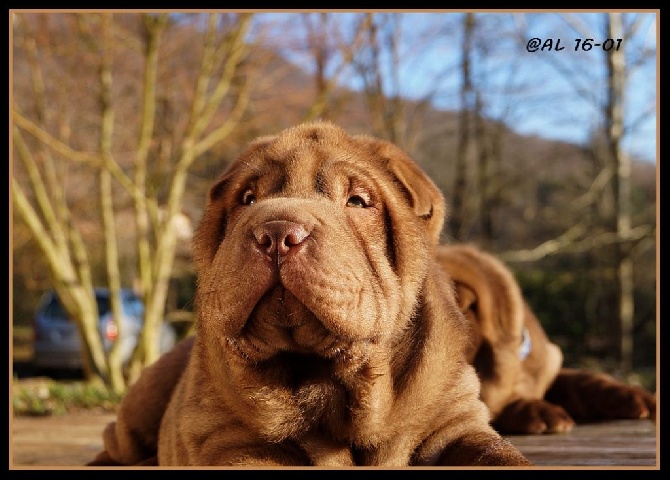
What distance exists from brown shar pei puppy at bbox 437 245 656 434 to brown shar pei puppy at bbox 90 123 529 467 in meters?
1.43

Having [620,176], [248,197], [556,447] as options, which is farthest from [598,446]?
[620,176]

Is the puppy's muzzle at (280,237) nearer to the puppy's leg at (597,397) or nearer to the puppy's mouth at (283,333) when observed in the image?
the puppy's mouth at (283,333)

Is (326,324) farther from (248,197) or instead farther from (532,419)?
(532,419)

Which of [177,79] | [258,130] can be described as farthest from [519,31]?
[177,79]

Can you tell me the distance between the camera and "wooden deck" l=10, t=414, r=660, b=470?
9.93 feet

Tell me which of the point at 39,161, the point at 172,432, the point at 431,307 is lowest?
the point at 39,161

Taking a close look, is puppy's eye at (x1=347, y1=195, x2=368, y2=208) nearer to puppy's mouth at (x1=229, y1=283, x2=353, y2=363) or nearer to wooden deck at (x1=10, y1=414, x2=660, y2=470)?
puppy's mouth at (x1=229, y1=283, x2=353, y2=363)

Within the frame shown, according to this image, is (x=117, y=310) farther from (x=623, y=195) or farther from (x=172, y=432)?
(x=623, y=195)

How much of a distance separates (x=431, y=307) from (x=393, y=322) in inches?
9.7

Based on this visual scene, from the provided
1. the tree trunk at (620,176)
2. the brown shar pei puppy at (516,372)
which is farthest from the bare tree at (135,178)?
the brown shar pei puppy at (516,372)

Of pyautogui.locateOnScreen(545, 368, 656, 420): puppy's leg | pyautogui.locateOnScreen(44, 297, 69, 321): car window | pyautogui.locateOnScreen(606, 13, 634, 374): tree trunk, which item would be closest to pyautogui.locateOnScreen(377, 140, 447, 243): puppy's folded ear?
pyautogui.locateOnScreen(545, 368, 656, 420): puppy's leg

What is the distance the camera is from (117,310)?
29.3 feet
